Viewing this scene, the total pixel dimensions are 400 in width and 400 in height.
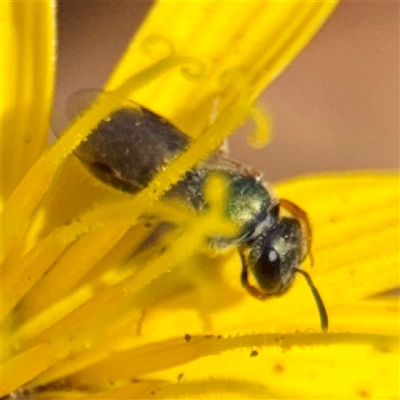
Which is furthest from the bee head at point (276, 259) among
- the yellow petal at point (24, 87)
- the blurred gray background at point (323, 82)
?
the blurred gray background at point (323, 82)

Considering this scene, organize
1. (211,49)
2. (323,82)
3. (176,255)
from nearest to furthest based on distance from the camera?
(176,255)
(211,49)
(323,82)

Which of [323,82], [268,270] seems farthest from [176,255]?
[323,82]

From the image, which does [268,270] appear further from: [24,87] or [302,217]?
[24,87]

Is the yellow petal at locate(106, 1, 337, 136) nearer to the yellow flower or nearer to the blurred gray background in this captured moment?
the yellow flower

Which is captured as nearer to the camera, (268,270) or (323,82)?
(268,270)

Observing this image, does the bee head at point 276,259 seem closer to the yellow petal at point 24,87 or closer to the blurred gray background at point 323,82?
the yellow petal at point 24,87

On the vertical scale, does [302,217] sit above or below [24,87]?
below

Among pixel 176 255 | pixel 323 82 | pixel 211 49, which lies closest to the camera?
pixel 176 255
